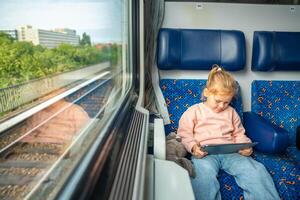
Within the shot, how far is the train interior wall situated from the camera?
7.25ft

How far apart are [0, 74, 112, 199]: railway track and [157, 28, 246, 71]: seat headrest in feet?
4.40

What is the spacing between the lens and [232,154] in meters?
1.71

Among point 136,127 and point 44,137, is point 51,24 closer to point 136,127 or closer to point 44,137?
point 44,137

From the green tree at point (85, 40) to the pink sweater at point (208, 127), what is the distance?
3.07 ft

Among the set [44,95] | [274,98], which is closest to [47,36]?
[44,95]

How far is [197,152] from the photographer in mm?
→ 1650

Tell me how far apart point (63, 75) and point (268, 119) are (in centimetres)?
185

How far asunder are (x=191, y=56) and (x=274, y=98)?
0.79m

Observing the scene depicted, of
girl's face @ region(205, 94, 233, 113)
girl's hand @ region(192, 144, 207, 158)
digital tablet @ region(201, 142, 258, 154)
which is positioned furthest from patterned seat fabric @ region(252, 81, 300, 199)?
girl's hand @ region(192, 144, 207, 158)

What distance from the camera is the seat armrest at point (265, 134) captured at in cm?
177

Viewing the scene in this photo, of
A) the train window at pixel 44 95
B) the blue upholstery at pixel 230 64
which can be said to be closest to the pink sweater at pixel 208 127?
the blue upholstery at pixel 230 64

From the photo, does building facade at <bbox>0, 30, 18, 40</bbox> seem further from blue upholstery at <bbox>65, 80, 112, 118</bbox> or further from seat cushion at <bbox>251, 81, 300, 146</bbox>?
seat cushion at <bbox>251, 81, 300, 146</bbox>

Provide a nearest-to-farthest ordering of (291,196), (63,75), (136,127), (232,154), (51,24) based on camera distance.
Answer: (51,24) → (63,75) → (136,127) → (291,196) → (232,154)

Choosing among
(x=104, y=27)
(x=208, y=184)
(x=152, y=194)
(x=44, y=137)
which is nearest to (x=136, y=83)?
(x=104, y=27)
